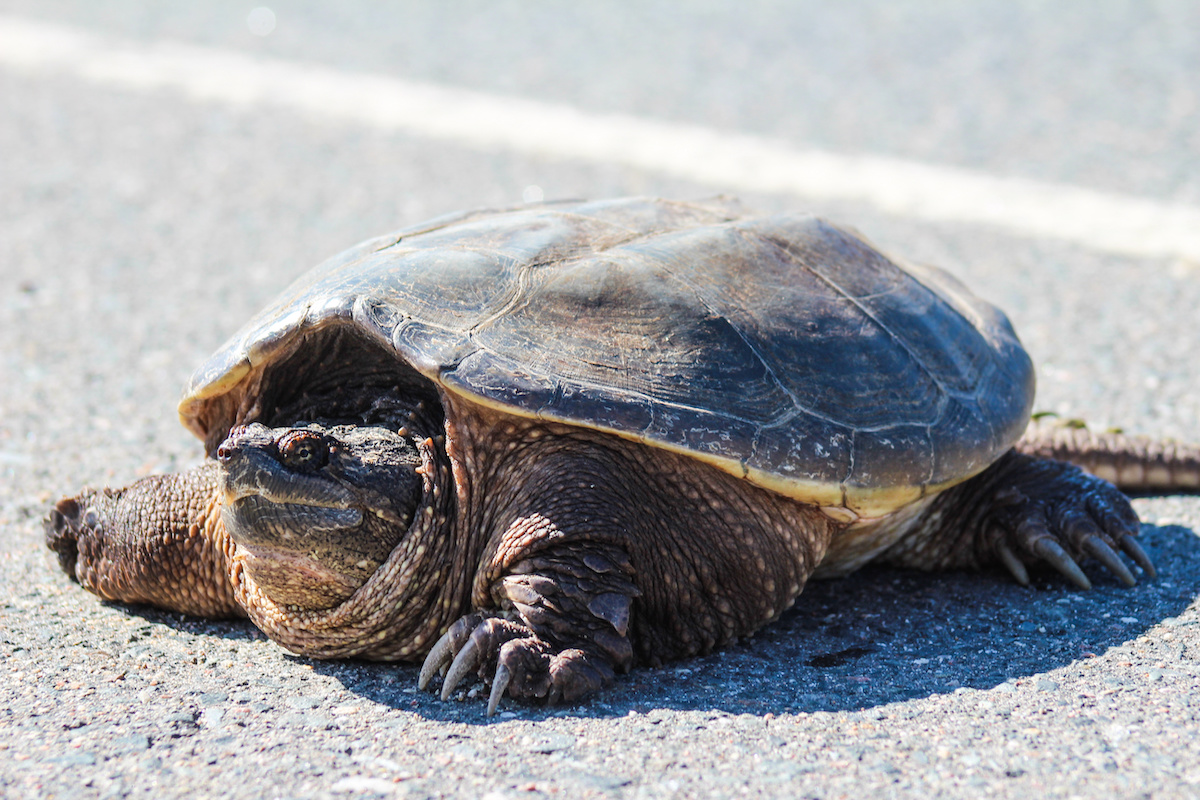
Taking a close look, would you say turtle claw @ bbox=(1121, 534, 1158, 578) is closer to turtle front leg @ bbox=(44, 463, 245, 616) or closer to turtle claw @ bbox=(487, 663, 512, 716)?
turtle claw @ bbox=(487, 663, 512, 716)

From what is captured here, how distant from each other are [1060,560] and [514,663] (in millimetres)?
1479

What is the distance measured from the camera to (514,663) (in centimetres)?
219

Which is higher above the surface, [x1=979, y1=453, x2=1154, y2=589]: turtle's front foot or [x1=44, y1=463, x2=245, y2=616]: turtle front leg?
[x1=979, y1=453, x2=1154, y2=589]: turtle's front foot

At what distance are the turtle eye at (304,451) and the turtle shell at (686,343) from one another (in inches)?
10.6

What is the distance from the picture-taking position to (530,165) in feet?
21.2

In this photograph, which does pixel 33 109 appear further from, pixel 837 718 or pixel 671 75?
pixel 837 718

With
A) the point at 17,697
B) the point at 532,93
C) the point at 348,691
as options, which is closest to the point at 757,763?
the point at 348,691

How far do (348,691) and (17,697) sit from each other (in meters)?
0.67

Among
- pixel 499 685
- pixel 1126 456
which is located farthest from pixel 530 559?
pixel 1126 456

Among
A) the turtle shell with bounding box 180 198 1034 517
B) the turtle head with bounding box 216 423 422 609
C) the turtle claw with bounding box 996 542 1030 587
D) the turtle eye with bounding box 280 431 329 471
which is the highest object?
the turtle shell with bounding box 180 198 1034 517

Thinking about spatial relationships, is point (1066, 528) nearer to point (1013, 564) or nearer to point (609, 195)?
point (1013, 564)

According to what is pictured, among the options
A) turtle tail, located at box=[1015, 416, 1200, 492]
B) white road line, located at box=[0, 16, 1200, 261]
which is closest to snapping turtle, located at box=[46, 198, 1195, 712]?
turtle tail, located at box=[1015, 416, 1200, 492]

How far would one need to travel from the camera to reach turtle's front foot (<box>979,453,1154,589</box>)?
2.81 meters

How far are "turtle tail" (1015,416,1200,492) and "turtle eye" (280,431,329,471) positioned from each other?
2139 millimetres
